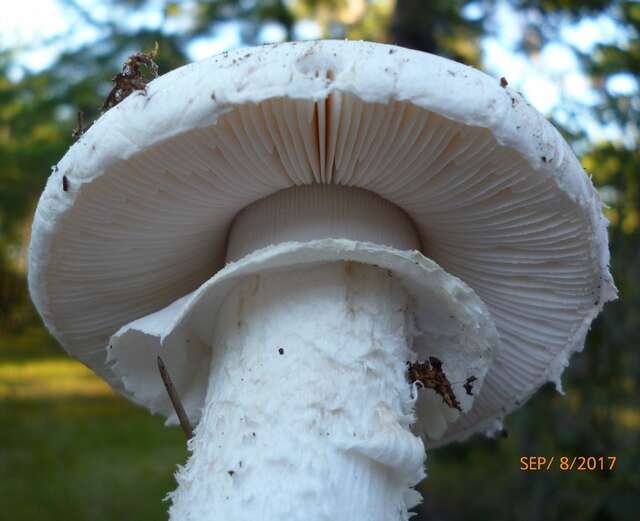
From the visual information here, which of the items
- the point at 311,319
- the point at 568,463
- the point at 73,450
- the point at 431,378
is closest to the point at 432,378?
the point at 431,378

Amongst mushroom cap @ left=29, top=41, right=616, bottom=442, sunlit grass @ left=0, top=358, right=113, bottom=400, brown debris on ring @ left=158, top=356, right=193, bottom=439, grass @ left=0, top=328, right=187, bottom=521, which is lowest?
grass @ left=0, top=328, right=187, bottom=521

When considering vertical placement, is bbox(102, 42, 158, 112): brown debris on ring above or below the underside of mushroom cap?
above

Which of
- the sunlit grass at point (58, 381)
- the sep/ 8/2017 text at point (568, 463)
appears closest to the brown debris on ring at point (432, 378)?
the sep/ 8/2017 text at point (568, 463)

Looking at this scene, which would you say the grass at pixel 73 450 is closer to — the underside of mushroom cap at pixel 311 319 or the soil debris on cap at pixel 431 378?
the underside of mushroom cap at pixel 311 319

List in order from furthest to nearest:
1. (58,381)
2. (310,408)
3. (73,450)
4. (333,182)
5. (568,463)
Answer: (58,381) → (73,450) → (568,463) → (333,182) → (310,408)

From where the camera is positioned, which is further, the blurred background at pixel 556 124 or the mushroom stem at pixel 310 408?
the blurred background at pixel 556 124

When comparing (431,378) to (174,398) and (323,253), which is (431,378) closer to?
(323,253)

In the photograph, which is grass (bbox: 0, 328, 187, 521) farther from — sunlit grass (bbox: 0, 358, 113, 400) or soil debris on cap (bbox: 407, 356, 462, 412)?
soil debris on cap (bbox: 407, 356, 462, 412)

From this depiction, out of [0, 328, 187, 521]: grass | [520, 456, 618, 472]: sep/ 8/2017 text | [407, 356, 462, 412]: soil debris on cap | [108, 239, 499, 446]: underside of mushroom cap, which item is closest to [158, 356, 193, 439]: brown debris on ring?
[108, 239, 499, 446]: underside of mushroom cap
